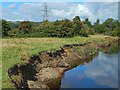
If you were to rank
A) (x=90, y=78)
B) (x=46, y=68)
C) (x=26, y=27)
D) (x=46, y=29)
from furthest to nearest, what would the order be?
1. (x=26, y=27)
2. (x=46, y=29)
3. (x=46, y=68)
4. (x=90, y=78)

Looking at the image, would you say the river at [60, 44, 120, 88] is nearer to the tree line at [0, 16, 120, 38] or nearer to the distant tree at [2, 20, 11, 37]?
the distant tree at [2, 20, 11, 37]

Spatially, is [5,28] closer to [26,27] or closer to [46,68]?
[26,27]

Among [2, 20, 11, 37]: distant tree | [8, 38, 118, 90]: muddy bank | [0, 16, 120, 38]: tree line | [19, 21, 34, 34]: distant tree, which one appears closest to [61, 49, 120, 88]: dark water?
[8, 38, 118, 90]: muddy bank

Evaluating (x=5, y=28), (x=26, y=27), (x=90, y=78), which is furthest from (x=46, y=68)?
(x=26, y=27)

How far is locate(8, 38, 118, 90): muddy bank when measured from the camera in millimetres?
25094

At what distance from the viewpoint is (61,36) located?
244ft

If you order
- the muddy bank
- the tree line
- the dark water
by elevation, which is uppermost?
the tree line

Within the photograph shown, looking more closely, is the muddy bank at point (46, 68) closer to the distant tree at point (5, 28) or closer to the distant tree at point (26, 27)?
the distant tree at point (5, 28)

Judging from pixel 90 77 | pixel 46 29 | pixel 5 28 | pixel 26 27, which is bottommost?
pixel 90 77

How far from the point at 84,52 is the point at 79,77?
22.1 meters

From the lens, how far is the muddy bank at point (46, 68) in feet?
82.3

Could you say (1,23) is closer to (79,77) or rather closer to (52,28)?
(52,28)

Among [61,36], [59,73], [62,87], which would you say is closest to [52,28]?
[61,36]

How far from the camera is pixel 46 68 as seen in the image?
35.7m
